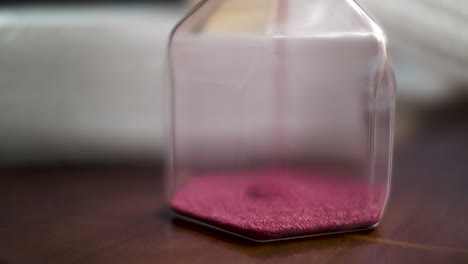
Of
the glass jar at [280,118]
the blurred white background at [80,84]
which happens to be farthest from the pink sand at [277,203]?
the blurred white background at [80,84]

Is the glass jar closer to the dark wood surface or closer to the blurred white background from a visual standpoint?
the dark wood surface

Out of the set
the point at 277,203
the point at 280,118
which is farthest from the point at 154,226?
the point at 280,118

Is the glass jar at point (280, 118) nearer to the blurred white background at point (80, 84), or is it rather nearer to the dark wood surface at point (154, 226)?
the dark wood surface at point (154, 226)

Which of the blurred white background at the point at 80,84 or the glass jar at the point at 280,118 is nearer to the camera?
the glass jar at the point at 280,118

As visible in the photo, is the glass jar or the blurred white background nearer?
the glass jar

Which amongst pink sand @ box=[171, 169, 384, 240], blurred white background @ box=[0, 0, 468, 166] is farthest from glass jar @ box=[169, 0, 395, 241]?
blurred white background @ box=[0, 0, 468, 166]

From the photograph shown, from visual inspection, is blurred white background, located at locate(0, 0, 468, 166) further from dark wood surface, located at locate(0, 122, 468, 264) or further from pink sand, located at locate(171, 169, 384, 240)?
pink sand, located at locate(171, 169, 384, 240)
